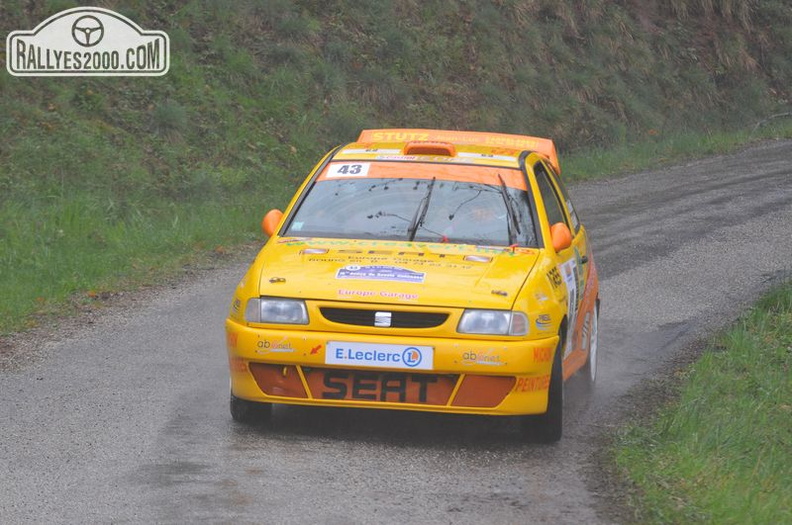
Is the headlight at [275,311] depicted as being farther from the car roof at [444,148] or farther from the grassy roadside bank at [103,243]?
the grassy roadside bank at [103,243]

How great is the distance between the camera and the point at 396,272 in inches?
283

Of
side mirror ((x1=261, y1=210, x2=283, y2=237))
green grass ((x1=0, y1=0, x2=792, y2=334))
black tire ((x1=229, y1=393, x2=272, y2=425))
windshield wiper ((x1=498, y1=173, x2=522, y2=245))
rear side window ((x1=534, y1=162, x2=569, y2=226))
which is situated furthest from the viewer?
green grass ((x1=0, y1=0, x2=792, y2=334))

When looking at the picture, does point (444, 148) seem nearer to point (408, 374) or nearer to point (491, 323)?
point (491, 323)

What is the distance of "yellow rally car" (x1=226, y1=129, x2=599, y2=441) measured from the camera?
22.6 feet

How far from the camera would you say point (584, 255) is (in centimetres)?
907

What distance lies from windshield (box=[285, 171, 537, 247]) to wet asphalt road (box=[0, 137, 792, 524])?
1049 millimetres

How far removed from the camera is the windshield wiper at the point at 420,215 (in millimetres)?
7945

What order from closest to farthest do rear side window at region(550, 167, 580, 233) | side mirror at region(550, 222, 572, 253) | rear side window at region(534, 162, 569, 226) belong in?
1. side mirror at region(550, 222, 572, 253)
2. rear side window at region(534, 162, 569, 226)
3. rear side window at region(550, 167, 580, 233)

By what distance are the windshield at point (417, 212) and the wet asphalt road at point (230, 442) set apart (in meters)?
1.05

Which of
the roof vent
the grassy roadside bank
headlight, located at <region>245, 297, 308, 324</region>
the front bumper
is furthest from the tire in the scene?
the grassy roadside bank

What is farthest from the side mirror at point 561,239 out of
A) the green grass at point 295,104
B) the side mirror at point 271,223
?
the green grass at point 295,104

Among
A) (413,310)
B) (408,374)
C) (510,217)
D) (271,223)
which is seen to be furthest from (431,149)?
(408,374)

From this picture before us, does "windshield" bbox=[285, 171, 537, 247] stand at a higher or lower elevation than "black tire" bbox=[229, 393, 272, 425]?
higher

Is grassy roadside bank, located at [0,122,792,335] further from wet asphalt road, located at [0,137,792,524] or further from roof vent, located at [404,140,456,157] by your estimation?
roof vent, located at [404,140,456,157]
